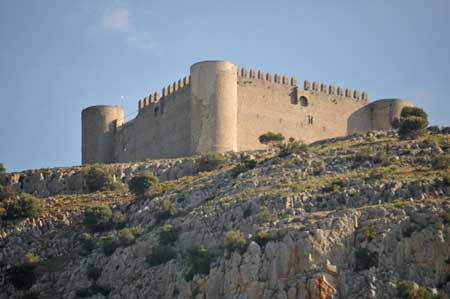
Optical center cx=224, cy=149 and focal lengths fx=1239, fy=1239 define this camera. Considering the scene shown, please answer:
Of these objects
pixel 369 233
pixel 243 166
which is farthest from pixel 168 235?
pixel 369 233

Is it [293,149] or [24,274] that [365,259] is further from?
[293,149]

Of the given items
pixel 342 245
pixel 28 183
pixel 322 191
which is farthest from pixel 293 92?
pixel 342 245

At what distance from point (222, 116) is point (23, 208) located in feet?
50.3

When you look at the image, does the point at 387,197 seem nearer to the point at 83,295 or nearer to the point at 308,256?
the point at 308,256

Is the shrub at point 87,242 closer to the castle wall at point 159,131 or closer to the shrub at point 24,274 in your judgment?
the shrub at point 24,274

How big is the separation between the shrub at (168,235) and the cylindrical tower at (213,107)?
17.1 meters

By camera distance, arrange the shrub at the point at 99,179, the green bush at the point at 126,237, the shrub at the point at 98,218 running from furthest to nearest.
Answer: the shrub at the point at 99,179 < the shrub at the point at 98,218 < the green bush at the point at 126,237

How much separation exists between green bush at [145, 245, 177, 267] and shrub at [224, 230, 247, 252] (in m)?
3.46

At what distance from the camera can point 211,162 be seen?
6700 centimetres

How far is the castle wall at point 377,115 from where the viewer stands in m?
79.0

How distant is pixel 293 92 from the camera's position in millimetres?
76188

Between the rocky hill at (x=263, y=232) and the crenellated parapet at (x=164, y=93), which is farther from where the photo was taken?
the crenellated parapet at (x=164, y=93)

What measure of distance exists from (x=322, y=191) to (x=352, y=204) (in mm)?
1942

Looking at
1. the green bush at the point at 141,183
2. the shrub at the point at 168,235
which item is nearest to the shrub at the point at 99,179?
the green bush at the point at 141,183
